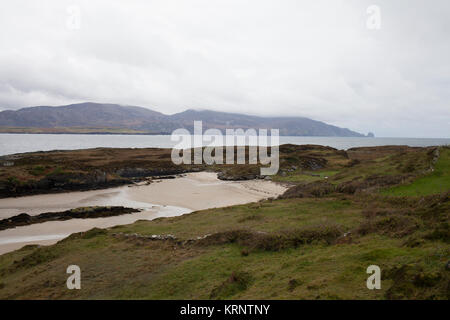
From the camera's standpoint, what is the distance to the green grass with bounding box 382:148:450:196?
84.6 ft

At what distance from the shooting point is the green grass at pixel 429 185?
2578cm

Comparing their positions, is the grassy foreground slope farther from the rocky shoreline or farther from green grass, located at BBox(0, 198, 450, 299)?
the rocky shoreline

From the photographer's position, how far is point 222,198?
5253 cm

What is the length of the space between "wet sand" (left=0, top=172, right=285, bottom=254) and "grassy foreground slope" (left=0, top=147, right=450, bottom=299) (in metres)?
8.58

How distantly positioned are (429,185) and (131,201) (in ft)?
151

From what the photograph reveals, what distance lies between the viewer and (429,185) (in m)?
27.1
